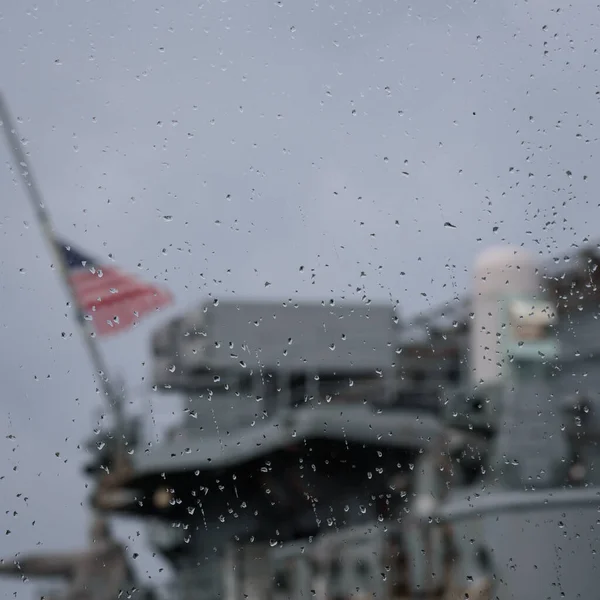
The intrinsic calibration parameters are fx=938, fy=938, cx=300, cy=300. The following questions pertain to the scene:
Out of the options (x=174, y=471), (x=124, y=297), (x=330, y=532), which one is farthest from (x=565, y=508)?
(x=124, y=297)

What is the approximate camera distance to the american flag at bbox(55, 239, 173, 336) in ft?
3.88

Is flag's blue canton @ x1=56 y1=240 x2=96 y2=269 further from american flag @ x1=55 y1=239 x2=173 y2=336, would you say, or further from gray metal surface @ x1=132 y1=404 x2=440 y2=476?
gray metal surface @ x1=132 y1=404 x2=440 y2=476

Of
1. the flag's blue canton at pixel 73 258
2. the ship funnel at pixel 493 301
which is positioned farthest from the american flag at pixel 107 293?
the ship funnel at pixel 493 301

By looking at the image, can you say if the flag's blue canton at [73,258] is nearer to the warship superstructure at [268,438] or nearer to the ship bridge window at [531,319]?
the warship superstructure at [268,438]

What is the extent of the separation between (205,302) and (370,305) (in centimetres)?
22

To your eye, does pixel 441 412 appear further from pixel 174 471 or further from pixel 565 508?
pixel 174 471

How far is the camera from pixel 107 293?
3.86 feet

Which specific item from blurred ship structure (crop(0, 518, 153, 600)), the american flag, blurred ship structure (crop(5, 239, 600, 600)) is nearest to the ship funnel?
blurred ship structure (crop(5, 239, 600, 600))

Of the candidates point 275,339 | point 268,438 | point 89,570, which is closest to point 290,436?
point 268,438

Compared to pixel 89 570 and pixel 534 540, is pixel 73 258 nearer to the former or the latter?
pixel 89 570

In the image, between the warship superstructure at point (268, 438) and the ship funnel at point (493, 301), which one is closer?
the warship superstructure at point (268, 438)

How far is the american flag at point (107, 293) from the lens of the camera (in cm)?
118

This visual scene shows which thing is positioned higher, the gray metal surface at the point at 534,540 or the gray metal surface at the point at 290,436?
the gray metal surface at the point at 290,436

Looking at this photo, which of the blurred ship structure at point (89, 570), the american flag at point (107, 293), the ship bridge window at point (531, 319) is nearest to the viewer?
the blurred ship structure at point (89, 570)
